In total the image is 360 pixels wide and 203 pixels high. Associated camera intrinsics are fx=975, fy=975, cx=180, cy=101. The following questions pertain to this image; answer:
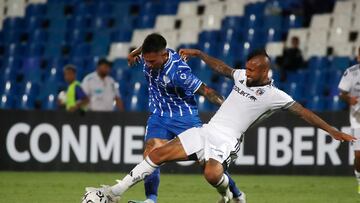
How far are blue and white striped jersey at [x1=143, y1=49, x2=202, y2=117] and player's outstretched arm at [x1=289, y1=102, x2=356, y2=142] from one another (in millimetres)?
1073

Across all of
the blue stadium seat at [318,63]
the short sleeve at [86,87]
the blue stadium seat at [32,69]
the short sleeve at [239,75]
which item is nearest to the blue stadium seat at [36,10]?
the blue stadium seat at [32,69]

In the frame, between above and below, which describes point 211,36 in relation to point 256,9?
below

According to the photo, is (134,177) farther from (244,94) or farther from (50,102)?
(50,102)

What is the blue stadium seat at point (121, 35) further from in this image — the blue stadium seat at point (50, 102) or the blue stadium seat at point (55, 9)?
the blue stadium seat at point (50, 102)

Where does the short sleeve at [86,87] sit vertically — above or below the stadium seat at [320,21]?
below

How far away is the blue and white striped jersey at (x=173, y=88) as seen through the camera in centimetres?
992

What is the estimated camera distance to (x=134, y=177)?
30.3 ft

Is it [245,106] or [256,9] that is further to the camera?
[256,9]

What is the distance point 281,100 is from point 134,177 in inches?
63.1

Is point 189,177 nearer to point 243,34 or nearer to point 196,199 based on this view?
point 196,199

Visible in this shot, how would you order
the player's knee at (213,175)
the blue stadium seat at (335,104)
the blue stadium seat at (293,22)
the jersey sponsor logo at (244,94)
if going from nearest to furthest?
the player's knee at (213,175) → the jersey sponsor logo at (244,94) → the blue stadium seat at (335,104) → the blue stadium seat at (293,22)

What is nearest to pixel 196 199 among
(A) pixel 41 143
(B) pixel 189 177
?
(B) pixel 189 177

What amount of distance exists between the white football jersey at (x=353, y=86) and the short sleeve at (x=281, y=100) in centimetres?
422

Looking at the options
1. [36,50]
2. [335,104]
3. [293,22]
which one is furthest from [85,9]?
[335,104]
